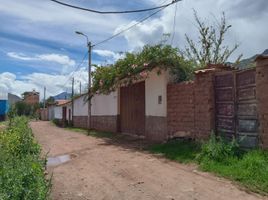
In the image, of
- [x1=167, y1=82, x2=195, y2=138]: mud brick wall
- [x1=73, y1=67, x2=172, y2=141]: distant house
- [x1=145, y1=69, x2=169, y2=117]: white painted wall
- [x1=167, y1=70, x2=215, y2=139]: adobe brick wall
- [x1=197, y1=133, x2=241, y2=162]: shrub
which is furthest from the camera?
[x1=73, y1=67, x2=172, y2=141]: distant house

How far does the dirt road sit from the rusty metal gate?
171cm

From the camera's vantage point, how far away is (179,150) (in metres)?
13.3

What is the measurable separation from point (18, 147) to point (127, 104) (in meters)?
11.0

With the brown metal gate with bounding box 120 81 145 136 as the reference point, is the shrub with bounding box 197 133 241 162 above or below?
below

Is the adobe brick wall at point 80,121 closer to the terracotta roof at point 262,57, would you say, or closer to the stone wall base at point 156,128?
the stone wall base at point 156,128

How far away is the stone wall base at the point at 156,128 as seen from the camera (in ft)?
53.2

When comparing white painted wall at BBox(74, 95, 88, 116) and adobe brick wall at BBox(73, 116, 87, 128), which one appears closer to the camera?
adobe brick wall at BBox(73, 116, 87, 128)

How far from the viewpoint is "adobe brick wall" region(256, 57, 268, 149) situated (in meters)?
9.91

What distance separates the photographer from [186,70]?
16266mm

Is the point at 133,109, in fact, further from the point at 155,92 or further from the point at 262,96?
the point at 262,96

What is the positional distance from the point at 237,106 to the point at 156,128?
598cm

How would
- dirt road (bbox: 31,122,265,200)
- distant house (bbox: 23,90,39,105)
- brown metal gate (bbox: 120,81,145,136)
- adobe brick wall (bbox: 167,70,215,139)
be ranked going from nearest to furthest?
dirt road (bbox: 31,122,265,200), adobe brick wall (bbox: 167,70,215,139), brown metal gate (bbox: 120,81,145,136), distant house (bbox: 23,90,39,105)

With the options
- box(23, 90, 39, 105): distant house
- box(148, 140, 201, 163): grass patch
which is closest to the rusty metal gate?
box(148, 140, 201, 163): grass patch

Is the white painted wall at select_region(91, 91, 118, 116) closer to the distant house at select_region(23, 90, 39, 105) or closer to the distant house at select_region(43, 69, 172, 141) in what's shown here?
the distant house at select_region(43, 69, 172, 141)
